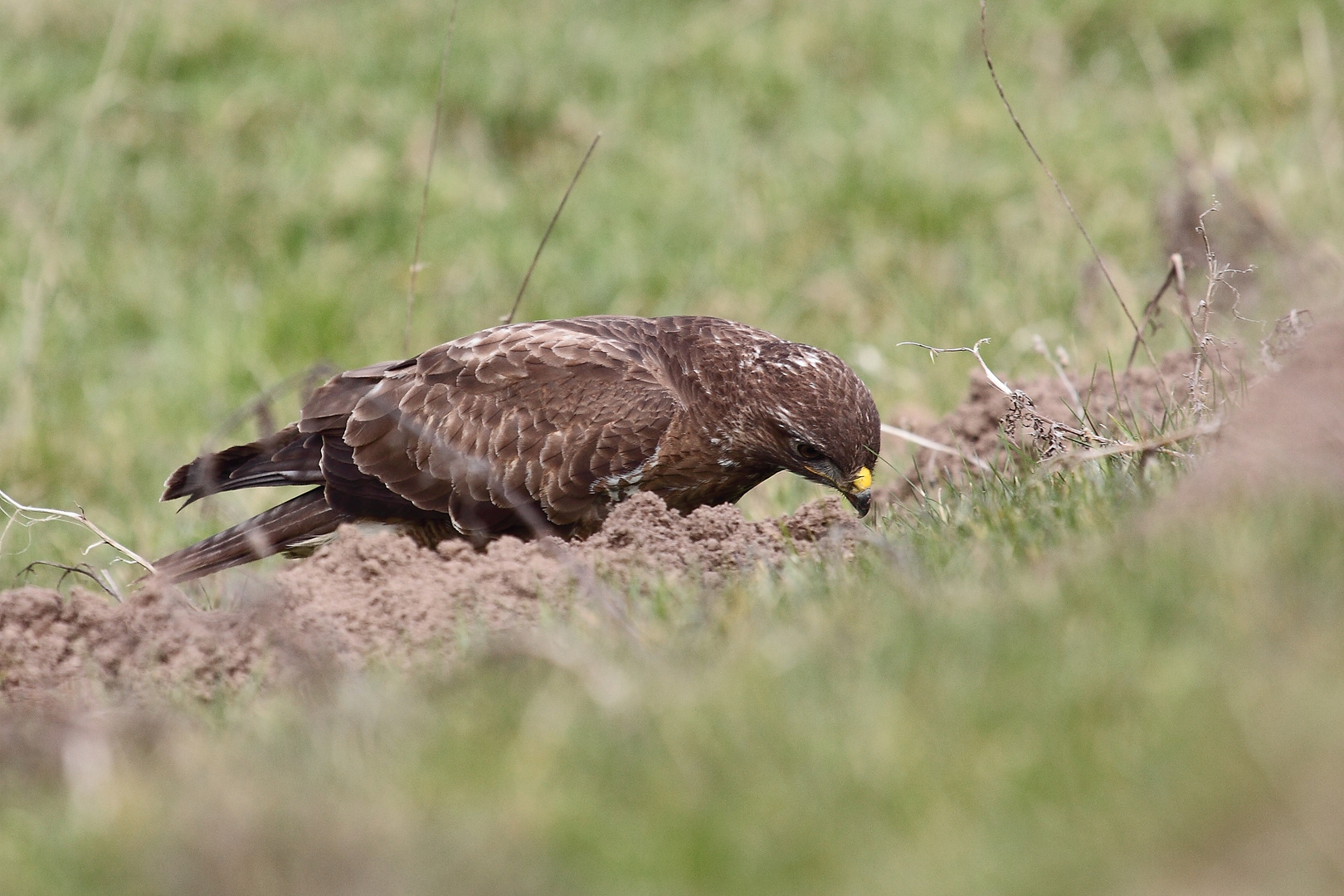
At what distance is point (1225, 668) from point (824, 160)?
705cm

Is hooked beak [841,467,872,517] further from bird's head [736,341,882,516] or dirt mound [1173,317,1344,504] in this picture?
dirt mound [1173,317,1344,504]

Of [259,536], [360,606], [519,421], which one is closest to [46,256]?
[259,536]

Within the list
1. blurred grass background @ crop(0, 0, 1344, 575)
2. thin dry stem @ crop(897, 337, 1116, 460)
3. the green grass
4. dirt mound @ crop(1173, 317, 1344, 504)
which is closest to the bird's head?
thin dry stem @ crop(897, 337, 1116, 460)

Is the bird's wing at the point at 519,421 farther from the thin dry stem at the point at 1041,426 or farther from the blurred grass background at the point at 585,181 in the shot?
the blurred grass background at the point at 585,181

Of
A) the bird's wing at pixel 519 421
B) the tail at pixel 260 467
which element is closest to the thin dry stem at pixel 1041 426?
the bird's wing at pixel 519 421

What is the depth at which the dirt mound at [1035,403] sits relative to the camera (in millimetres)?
Result: 5051

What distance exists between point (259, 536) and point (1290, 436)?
11.5 feet

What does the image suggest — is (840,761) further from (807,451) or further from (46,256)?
(46,256)

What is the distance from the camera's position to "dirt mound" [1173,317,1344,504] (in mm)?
2906

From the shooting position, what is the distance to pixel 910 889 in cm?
193

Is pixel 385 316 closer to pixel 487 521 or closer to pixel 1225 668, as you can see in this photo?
pixel 487 521

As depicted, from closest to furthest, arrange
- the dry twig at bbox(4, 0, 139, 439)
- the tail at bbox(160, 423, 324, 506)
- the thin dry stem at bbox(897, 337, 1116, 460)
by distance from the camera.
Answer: the thin dry stem at bbox(897, 337, 1116, 460), the tail at bbox(160, 423, 324, 506), the dry twig at bbox(4, 0, 139, 439)

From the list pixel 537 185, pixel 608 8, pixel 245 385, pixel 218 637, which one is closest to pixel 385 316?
pixel 245 385

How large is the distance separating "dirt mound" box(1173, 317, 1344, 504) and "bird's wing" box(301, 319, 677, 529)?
1.99m
